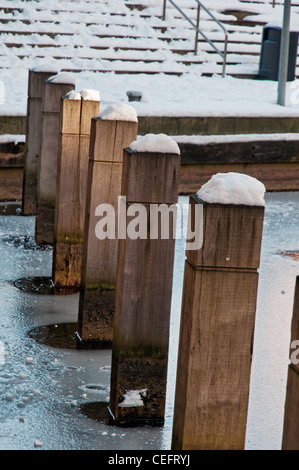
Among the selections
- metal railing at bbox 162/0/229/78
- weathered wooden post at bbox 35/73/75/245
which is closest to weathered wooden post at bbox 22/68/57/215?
weathered wooden post at bbox 35/73/75/245

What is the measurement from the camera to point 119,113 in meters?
5.19

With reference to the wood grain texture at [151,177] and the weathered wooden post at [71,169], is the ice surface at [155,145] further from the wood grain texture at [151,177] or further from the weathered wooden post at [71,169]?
the weathered wooden post at [71,169]

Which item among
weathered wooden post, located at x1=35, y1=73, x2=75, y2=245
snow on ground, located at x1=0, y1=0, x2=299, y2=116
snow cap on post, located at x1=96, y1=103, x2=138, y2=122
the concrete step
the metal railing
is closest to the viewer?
snow cap on post, located at x1=96, y1=103, x2=138, y2=122

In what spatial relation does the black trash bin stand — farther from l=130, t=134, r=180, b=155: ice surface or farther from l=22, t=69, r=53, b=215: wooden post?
l=130, t=134, r=180, b=155: ice surface

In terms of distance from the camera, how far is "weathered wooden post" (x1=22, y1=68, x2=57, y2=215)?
27.6 feet

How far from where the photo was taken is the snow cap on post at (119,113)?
17.0 feet

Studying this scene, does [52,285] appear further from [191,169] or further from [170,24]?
[170,24]

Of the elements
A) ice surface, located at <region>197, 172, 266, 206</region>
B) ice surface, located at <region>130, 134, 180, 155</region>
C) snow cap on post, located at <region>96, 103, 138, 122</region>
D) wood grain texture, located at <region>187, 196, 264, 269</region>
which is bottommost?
wood grain texture, located at <region>187, 196, 264, 269</region>

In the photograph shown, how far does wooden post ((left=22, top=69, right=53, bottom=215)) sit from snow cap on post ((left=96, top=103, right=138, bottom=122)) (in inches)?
122

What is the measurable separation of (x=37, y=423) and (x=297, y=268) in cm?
400

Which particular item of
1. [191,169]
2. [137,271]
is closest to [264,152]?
[191,169]

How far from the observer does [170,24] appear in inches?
667

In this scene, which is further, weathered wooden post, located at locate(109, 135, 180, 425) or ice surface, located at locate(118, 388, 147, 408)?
ice surface, located at locate(118, 388, 147, 408)

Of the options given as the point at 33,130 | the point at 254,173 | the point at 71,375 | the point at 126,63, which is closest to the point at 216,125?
the point at 254,173
